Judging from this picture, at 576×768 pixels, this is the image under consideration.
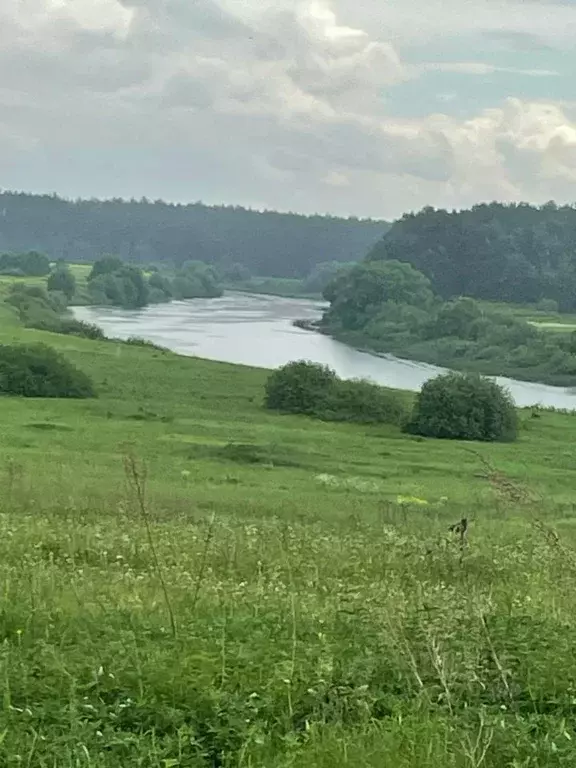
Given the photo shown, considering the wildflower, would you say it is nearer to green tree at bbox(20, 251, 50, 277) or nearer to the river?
the river

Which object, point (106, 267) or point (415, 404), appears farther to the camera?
point (106, 267)

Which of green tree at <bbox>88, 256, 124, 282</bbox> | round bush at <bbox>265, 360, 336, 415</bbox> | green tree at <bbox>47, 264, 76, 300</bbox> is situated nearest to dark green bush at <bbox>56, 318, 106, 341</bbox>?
round bush at <bbox>265, 360, 336, 415</bbox>

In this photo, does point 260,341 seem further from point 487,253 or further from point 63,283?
point 487,253

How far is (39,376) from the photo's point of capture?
199 ft

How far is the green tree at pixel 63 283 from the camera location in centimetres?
14550

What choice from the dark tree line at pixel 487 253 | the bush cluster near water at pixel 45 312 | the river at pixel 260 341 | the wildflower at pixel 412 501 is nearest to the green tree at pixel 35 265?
the river at pixel 260 341

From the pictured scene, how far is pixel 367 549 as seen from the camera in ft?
33.6

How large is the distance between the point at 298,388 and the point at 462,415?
9078 millimetres

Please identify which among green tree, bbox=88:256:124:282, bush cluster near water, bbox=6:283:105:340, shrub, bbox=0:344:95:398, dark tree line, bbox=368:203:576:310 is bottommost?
shrub, bbox=0:344:95:398

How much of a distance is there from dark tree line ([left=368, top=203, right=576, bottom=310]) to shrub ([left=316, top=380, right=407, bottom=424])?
9464 cm

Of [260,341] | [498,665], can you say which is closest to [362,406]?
[260,341]

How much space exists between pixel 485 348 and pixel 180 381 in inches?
1896

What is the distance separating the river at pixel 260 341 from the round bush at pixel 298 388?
18858 mm

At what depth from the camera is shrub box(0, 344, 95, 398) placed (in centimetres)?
6006
